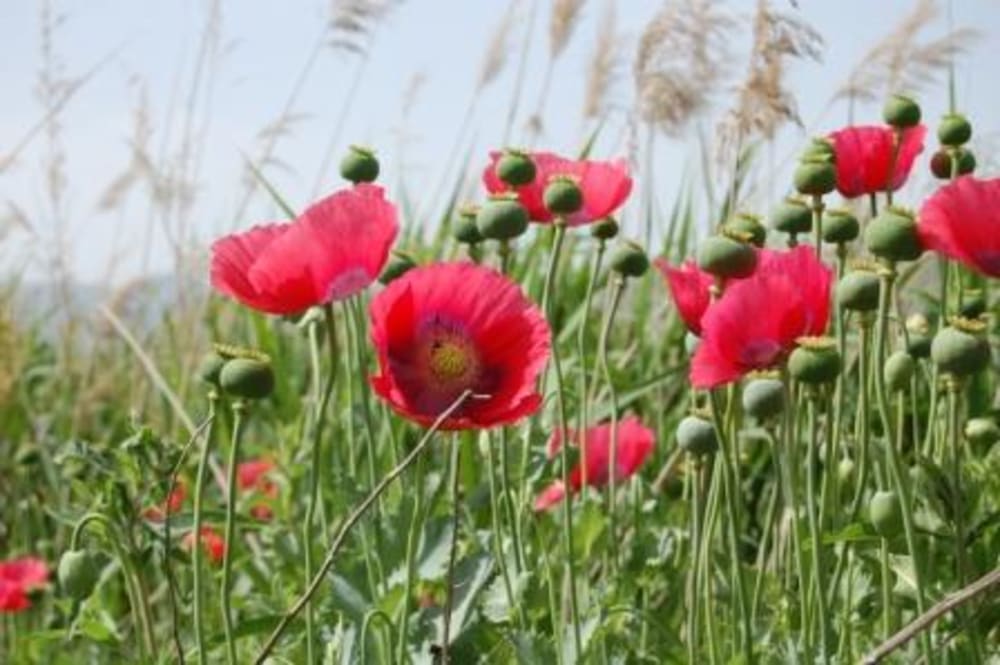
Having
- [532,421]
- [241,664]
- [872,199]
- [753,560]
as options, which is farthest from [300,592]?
[753,560]

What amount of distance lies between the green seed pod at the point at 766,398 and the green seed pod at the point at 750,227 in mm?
118

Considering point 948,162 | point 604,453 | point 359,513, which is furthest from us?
point 604,453

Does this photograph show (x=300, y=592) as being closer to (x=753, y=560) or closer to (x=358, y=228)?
(x=358, y=228)

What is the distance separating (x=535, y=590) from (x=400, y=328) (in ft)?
1.62

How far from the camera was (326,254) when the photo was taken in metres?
1.08

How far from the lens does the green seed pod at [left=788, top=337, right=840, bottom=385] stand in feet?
3.48

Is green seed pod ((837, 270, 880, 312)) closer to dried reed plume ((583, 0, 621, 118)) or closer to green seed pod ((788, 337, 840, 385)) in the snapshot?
green seed pod ((788, 337, 840, 385))

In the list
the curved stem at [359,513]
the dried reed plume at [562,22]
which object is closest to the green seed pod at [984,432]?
the curved stem at [359,513]

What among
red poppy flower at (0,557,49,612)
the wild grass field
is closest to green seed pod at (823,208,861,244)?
the wild grass field

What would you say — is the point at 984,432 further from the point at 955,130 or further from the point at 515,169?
the point at 515,169

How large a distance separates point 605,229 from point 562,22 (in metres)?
1.88

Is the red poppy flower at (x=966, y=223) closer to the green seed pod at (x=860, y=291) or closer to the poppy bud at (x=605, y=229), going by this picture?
the green seed pod at (x=860, y=291)

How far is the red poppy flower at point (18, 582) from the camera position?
7.09ft

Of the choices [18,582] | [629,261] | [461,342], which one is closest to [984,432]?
[629,261]
